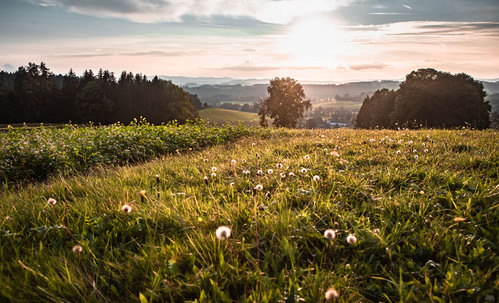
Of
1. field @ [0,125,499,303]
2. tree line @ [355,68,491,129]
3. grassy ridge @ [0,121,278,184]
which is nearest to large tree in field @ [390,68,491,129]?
tree line @ [355,68,491,129]

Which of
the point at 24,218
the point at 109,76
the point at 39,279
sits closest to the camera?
the point at 39,279

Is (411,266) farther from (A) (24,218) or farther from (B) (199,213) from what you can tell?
(A) (24,218)

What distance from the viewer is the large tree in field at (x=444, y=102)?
3506cm

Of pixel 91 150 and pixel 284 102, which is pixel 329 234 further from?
pixel 284 102

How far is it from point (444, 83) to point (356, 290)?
4544 centimetres

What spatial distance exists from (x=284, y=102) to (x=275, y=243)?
4466 cm

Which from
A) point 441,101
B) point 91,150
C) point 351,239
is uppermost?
point 441,101

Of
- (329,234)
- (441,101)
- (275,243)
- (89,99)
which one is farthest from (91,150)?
(89,99)

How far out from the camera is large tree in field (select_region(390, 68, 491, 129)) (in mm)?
35062

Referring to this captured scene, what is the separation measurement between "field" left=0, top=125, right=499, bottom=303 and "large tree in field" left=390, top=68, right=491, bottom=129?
37.3 m

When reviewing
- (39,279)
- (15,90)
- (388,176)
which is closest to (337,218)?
(388,176)

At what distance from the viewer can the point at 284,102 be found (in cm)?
4575

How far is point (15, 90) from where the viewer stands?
2346 inches

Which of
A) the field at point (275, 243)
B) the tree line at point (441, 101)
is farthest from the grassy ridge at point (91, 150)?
the tree line at point (441, 101)
